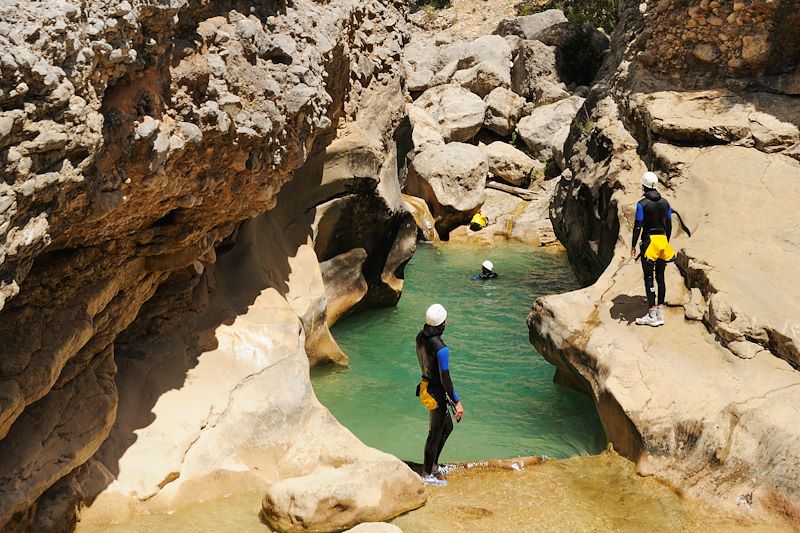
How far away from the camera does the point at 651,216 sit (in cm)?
855

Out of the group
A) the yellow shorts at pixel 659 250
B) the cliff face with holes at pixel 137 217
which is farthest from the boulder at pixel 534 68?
the yellow shorts at pixel 659 250

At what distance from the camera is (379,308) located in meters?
14.4

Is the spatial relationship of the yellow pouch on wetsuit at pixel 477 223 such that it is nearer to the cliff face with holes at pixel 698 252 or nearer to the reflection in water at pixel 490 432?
the reflection in water at pixel 490 432

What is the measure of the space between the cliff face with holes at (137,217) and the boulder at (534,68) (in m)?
17.2

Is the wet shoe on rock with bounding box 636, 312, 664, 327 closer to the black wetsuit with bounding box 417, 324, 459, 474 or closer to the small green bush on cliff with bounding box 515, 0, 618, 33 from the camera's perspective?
the black wetsuit with bounding box 417, 324, 459, 474

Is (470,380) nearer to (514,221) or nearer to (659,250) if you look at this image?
(659,250)

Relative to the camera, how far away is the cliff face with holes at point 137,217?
4.43 m

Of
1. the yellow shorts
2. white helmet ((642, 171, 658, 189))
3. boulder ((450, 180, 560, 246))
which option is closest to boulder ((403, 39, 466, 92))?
boulder ((450, 180, 560, 246))

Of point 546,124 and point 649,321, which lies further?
point 546,124

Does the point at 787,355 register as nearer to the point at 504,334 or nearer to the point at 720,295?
the point at 720,295

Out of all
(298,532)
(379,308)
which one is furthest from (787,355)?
(379,308)

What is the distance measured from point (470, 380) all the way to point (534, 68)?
17373mm

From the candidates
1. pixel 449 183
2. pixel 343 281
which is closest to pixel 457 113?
pixel 449 183

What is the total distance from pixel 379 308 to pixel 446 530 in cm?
826
